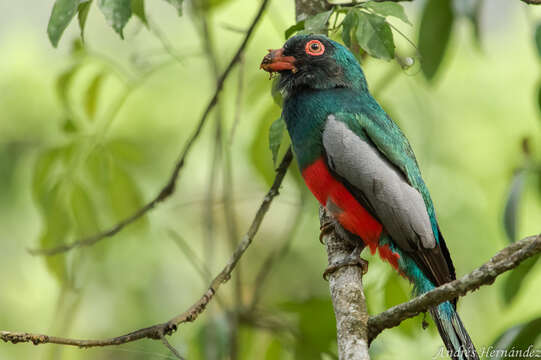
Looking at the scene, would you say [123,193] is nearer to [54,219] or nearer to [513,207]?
[54,219]

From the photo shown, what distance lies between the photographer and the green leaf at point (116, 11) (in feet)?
9.14

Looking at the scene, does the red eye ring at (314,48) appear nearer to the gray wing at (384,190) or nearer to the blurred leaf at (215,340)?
the gray wing at (384,190)

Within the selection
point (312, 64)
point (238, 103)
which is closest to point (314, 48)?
point (312, 64)

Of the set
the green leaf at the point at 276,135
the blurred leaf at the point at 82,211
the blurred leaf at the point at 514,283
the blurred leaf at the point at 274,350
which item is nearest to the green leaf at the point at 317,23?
the green leaf at the point at 276,135

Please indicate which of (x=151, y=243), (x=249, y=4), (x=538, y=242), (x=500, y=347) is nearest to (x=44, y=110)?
(x=249, y=4)

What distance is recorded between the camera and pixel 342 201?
3.62 m

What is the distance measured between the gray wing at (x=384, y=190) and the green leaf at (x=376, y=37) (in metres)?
0.80

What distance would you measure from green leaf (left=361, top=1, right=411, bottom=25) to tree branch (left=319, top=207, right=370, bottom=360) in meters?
1.06

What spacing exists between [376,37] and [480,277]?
1048 millimetres

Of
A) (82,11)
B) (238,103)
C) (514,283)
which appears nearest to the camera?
(82,11)

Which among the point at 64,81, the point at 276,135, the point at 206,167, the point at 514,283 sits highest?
the point at 206,167

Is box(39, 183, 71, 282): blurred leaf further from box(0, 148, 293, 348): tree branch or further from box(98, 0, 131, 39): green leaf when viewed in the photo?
box(98, 0, 131, 39): green leaf

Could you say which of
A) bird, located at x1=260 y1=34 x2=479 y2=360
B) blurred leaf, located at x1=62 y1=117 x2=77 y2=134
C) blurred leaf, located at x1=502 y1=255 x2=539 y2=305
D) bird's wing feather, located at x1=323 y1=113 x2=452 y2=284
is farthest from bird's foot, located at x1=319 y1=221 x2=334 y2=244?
blurred leaf, located at x1=62 y1=117 x2=77 y2=134

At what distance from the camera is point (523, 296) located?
7480mm
